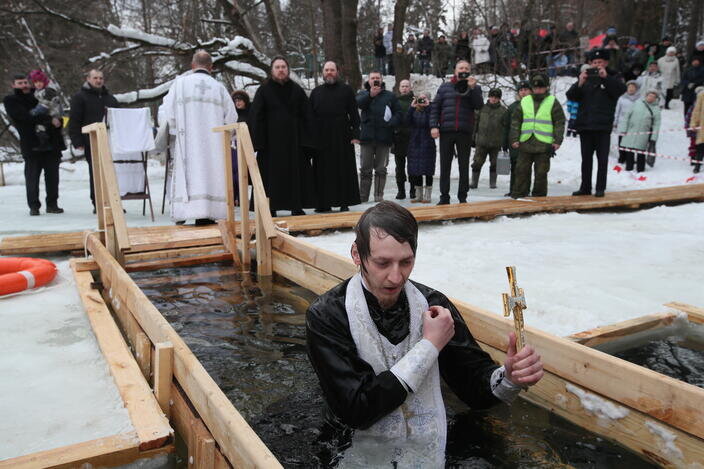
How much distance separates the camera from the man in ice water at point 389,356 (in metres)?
2.08

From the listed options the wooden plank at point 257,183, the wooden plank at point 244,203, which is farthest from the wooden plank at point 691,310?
the wooden plank at point 244,203

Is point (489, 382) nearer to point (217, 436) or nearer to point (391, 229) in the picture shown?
point (391, 229)

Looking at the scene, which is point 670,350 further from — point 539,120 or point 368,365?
point 539,120

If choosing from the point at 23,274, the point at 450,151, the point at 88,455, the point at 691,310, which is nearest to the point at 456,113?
the point at 450,151

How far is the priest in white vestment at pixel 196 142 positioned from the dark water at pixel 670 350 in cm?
522

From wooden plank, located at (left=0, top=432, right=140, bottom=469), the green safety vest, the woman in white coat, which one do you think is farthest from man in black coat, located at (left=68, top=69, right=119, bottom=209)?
the woman in white coat

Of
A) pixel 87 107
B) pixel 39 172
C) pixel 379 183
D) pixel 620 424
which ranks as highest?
pixel 87 107

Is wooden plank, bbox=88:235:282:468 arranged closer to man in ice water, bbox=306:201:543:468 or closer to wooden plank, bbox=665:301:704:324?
man in ice water, bbox=306:201:543:468

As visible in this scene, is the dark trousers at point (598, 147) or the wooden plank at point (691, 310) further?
the dark trousers at point (598, 147)

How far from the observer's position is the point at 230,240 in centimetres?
625

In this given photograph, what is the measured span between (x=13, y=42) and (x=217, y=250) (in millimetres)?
20817

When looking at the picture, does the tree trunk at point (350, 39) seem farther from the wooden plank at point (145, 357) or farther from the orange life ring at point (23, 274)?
the wooden plank at point (145, 357)

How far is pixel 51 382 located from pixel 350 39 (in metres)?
12.0

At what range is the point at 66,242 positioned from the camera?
5965 mm
